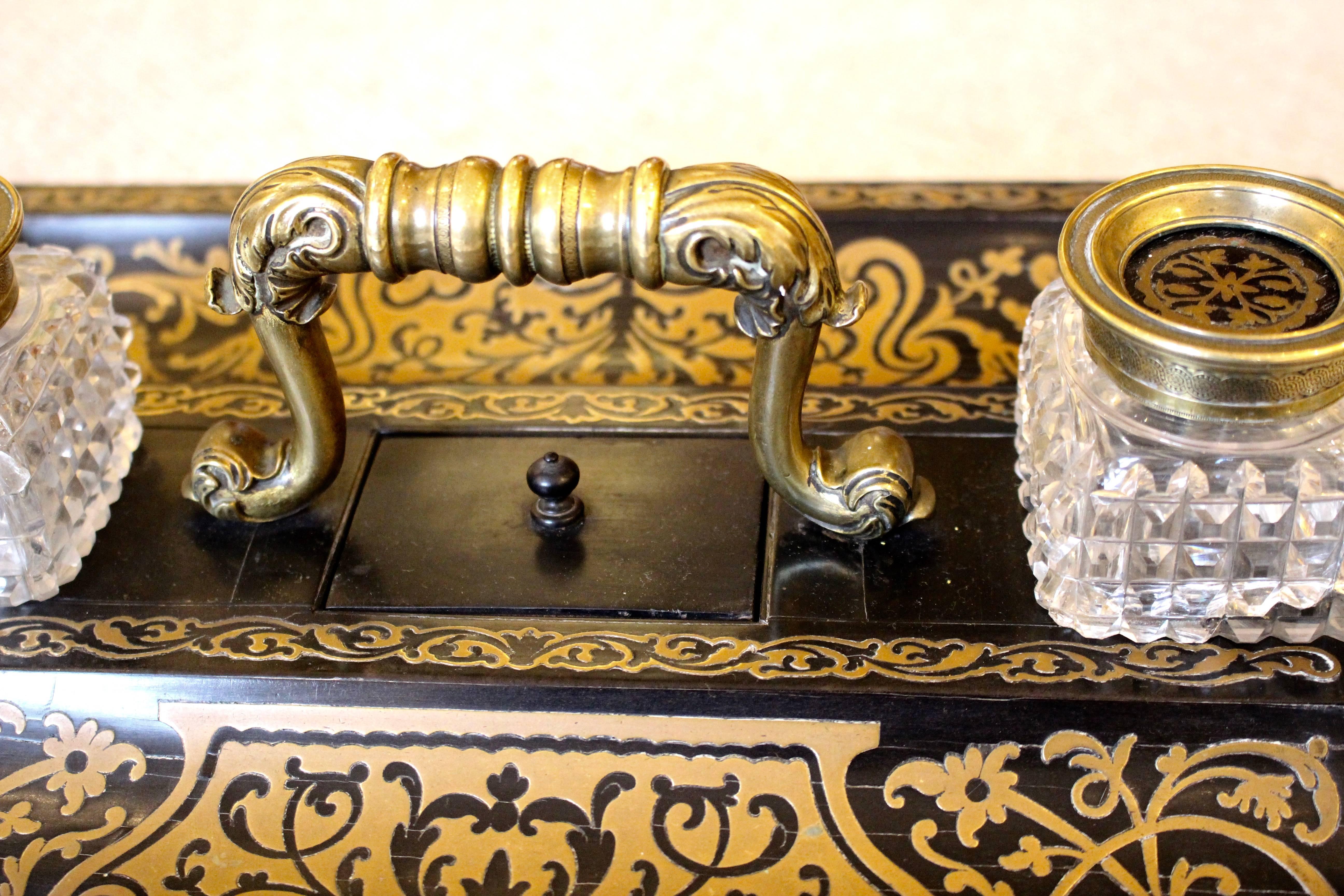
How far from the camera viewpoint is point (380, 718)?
884mm

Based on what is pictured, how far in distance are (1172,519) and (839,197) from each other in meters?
0.46

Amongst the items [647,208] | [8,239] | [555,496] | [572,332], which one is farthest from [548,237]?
[572,332]

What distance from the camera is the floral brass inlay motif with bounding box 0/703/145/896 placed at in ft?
2.90

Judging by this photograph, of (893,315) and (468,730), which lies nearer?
(468,730)

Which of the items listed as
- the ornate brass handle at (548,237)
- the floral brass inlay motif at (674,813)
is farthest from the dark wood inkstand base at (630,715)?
the ornate brass handle at (548,237)

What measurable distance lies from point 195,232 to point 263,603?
1.34ft

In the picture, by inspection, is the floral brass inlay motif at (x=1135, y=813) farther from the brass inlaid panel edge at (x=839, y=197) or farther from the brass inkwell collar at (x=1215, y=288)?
the brass inlaid panel edge at (x=839, y=197)

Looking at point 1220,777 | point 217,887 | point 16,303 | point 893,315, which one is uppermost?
point 893,315

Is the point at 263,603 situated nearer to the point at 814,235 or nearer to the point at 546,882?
the point at 546,882

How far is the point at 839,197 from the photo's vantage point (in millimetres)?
1191

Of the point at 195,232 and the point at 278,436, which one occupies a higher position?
the point at 195,232

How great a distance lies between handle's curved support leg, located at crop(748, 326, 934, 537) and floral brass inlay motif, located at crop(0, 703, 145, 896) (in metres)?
0.42

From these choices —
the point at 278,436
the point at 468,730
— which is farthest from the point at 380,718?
the point at 278,436

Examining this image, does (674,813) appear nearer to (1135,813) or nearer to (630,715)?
(630,715)
